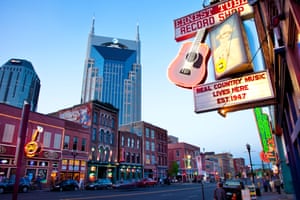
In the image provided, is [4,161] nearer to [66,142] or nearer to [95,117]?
[66,142]

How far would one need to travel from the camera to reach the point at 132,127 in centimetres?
6341

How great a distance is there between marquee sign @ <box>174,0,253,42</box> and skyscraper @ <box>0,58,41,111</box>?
179m

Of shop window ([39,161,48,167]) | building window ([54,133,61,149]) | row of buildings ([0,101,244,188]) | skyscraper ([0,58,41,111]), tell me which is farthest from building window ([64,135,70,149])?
skyscraper ([0,58,41,111])

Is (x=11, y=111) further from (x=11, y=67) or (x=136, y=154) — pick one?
(x=11, y=67)

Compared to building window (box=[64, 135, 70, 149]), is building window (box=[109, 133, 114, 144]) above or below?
above

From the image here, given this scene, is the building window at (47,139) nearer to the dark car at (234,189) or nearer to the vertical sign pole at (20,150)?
the dark car at (234,189)

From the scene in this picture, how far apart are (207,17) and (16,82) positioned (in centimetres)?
19384

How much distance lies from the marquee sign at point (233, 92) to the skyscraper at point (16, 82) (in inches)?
7091

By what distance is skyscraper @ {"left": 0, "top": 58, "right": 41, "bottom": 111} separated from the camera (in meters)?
168

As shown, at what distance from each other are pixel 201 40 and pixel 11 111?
105 feet

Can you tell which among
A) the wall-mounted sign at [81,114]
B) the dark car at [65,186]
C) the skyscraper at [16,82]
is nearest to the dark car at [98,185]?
the dark car at [65,186]

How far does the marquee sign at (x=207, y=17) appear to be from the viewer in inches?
267

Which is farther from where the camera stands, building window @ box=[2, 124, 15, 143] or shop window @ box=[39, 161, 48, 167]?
shop window @ box=[39, 161, 48, 167]

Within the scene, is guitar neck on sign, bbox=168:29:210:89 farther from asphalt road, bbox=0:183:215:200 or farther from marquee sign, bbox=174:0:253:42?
asphalt road, bbox=0:183:215:200
